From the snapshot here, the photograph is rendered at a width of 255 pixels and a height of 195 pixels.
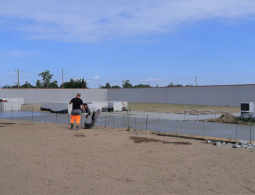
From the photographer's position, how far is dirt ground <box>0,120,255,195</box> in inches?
243

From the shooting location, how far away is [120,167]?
7785 millimetres

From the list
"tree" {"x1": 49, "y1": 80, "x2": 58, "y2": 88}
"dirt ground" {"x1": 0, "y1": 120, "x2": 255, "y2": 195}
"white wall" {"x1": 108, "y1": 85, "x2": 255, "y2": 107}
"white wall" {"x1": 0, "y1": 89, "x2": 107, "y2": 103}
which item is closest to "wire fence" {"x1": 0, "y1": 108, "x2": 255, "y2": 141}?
"dirt ground" {"x1": 0, "y1": 120, "x2": 255, "y2": 195}

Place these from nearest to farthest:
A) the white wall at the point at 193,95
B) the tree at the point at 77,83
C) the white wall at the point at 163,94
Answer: the white wall at the point at 193,95 → the white wall at the point at 163,94 → the tree at the point at 77,83

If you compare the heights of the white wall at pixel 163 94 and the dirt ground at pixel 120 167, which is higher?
the white wall at pixel 163 94

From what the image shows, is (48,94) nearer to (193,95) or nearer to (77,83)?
(77,83)

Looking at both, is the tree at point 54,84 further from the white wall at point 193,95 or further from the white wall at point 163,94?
the white wall at point 193,95

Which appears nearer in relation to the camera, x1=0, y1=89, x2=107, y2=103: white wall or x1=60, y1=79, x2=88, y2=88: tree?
x1=0, y1=89, x2=107, y2=103: white wall

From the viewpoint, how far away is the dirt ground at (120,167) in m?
6.18

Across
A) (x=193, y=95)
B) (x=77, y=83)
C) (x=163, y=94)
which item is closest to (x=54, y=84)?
(x=77, y=83)

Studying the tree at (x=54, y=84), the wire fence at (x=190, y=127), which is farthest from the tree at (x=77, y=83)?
the wire fence at (x=190, y=127)

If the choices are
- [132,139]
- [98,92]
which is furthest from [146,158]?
[98,92]

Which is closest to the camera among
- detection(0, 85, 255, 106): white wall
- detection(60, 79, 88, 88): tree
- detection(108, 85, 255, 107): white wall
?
detection(108, 85, 255, 107): white wall

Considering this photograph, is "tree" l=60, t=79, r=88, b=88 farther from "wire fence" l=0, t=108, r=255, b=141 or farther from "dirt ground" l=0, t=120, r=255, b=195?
"dirt ground" l=0, t=120, r=255, b=195

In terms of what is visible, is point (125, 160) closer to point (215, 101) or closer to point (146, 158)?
point (146, 158)
